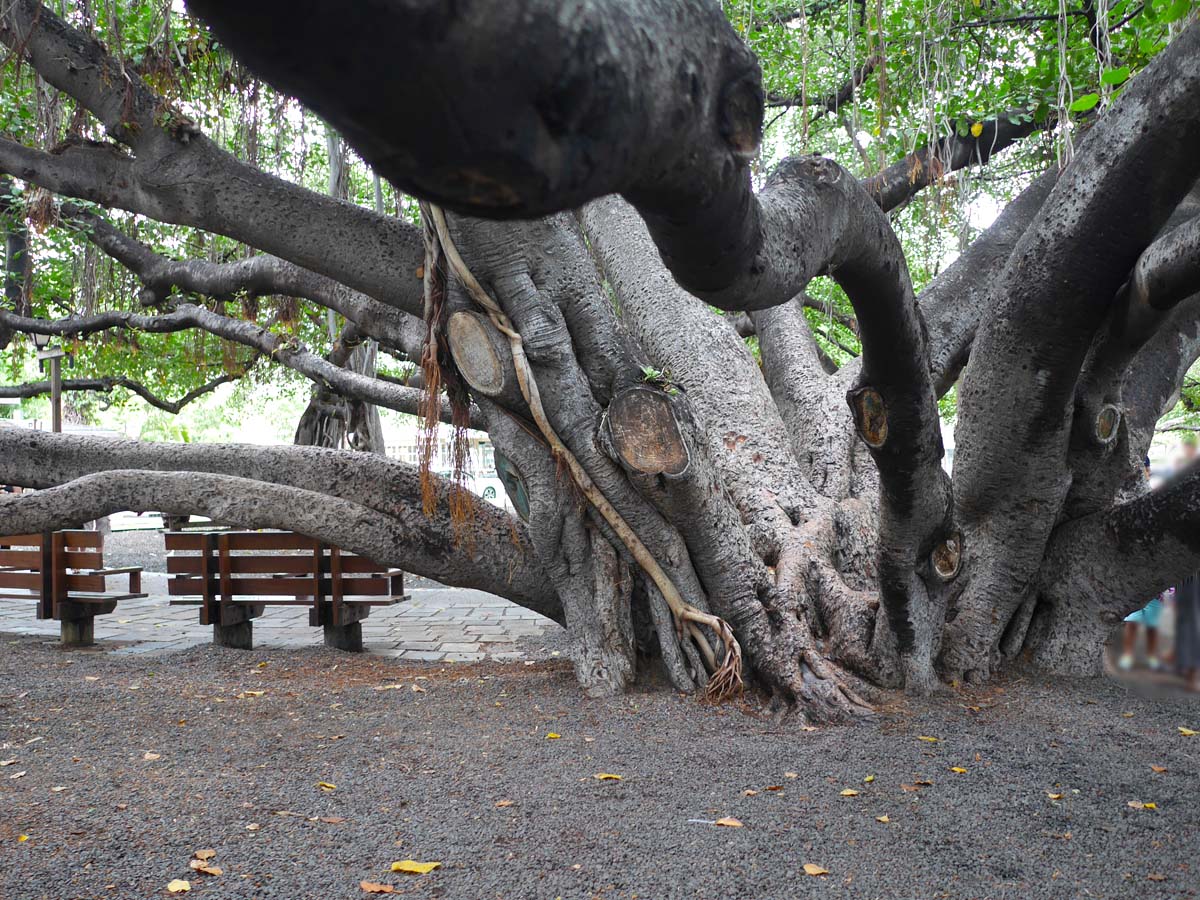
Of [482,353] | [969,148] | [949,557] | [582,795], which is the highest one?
[969,148]

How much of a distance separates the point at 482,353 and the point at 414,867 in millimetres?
2361

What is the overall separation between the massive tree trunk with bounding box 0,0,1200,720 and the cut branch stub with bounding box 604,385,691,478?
1 cm

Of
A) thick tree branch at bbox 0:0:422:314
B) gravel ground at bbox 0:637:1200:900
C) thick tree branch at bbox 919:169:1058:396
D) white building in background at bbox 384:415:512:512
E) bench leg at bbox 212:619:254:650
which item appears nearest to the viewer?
gravel ground at bbox 0:637:1200:900

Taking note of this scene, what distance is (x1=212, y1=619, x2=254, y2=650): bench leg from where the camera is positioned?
688cm

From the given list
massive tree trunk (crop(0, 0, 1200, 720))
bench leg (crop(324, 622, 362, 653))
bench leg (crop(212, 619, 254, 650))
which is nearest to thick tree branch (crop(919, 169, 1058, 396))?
massive tree trunk (crop(0, 0, 1200, 720))

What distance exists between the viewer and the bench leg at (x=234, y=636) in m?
6.88

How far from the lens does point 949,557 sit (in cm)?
437

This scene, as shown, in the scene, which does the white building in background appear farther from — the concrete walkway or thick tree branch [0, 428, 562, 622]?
the concrete walkway

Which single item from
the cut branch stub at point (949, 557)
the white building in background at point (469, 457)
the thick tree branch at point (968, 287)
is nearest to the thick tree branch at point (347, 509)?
the white building in background at point (469, 457)

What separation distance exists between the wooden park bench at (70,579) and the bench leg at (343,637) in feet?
5.95

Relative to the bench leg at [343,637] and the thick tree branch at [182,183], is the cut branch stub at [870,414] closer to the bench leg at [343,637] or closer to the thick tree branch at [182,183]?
the thick tree branch at [182,183]

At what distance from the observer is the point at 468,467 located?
193 inches

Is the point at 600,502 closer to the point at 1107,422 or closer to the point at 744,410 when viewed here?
the point at 744,410

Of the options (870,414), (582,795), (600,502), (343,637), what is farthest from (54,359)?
(870,414)
